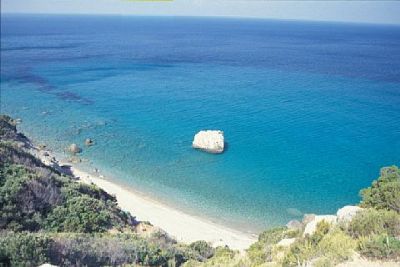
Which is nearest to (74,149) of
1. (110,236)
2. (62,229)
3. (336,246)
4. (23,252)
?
(62,229)

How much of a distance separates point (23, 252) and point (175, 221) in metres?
17.3

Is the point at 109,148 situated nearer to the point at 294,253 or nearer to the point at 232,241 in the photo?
the point at 232,241

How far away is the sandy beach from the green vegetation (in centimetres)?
520

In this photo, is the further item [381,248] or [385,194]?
[385,194]

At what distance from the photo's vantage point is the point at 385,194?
579 inches

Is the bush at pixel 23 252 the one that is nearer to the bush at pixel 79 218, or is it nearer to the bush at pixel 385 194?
the bush at pixel 79 218

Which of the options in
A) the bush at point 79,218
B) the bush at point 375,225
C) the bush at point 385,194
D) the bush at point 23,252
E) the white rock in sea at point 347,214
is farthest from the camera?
the bush at point 79,218

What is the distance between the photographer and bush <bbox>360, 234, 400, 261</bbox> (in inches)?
353

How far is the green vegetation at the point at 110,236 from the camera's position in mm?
9422

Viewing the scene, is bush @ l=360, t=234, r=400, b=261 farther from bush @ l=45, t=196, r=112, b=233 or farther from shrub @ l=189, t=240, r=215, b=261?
bush @ l=45, t=196, r=112, b=233

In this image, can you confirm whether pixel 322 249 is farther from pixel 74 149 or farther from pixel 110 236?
pixel 74 149

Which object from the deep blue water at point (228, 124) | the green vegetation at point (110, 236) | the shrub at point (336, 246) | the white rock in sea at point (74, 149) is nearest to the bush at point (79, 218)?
the green vegetation at point (110, 236)

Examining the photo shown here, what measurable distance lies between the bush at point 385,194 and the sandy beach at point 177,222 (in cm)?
866

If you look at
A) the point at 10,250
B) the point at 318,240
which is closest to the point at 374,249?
the point at 318,240
